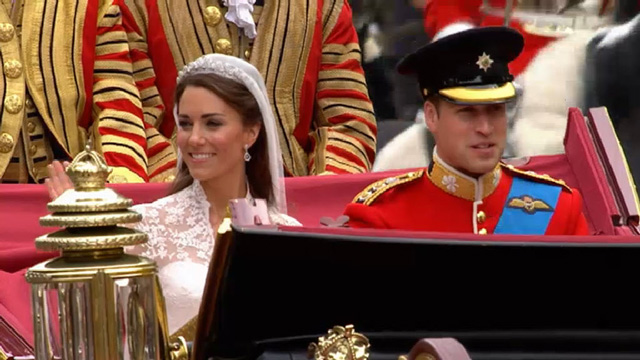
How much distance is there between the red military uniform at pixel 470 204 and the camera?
346 centimetres

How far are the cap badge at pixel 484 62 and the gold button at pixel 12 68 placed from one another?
1.38 metres

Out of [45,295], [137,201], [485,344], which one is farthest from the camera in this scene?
[137,201]

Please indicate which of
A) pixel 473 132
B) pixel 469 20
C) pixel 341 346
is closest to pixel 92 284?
pixel 341 346

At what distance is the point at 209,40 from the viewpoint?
4.58 metres

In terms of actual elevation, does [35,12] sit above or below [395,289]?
above

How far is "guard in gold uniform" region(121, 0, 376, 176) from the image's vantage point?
14.9 feet

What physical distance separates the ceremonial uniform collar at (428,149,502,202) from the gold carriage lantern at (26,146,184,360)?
1.67 meters

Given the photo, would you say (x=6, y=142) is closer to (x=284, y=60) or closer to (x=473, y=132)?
(x=284, y=60)

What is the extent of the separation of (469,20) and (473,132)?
2.31 m

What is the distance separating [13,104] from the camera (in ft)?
13.7

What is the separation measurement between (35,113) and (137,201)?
64 cm

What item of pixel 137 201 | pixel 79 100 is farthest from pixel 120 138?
pixel 137 201

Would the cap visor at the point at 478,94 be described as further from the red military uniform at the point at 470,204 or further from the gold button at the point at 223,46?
the gold button at the point at 223,46

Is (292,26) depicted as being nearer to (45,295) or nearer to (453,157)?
(453,157)
